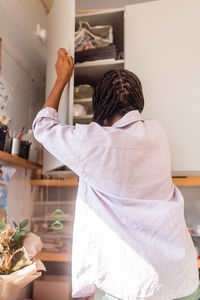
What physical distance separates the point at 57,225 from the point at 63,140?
0.98 metres

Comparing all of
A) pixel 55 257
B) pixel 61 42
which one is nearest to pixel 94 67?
pixel 61 42

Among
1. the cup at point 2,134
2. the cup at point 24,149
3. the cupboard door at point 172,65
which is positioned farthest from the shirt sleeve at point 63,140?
the cupboard door at point 172,65

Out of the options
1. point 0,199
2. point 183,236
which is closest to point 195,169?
point 183,236

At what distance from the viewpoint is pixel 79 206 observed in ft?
2.79

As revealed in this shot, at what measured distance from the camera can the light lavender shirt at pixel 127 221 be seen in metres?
0.77

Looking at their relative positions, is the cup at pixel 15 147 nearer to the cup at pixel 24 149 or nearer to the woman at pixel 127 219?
the cup at pixel 24 149

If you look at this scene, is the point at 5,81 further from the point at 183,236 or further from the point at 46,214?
the point at 183,236

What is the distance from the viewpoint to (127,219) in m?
Answer: 0.80

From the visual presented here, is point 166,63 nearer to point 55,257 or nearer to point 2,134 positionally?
point 2,134

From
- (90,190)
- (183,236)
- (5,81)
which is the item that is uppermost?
(5,81)

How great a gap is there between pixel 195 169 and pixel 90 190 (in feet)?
2.06

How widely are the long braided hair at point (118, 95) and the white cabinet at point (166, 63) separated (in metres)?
0.33

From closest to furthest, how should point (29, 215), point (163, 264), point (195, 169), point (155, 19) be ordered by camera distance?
point (163, 264) < point (195, 169) < point (155, 19) < point (29, 215)

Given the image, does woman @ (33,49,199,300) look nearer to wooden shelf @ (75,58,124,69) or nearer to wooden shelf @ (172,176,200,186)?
wooden shelf @ (75,58,124,69)
